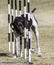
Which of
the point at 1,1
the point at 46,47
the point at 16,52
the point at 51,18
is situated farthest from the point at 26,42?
the point at 1,1

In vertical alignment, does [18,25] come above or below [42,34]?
above

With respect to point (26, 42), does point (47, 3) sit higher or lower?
higher

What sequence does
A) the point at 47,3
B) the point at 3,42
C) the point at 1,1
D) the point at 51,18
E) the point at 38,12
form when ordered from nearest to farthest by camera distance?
1. the point at 3,42
2. the point at 51,18
3. the point at 38,12
4. the point at 47,3
5. the point at 1,1

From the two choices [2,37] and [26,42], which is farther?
[2,37]

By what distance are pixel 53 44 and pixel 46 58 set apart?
10.4 feet

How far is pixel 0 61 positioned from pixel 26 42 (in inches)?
40.6

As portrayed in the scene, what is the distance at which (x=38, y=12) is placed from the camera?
27344 mm

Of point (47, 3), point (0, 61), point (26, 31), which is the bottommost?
point (0, 61)

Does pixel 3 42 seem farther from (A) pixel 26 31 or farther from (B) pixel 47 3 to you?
(B) pixel 47 3

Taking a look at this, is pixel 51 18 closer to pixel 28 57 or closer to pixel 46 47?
pixel 46 47

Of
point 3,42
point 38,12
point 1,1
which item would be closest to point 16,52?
point 3,42

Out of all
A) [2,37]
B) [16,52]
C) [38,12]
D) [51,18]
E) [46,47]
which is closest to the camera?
[16,52]

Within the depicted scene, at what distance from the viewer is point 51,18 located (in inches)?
947

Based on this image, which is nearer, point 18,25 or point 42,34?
point 18,25
